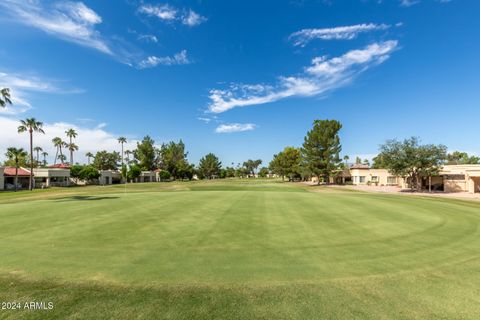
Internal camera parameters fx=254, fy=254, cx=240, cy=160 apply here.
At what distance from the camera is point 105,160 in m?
111

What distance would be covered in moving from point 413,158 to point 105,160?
11136cm

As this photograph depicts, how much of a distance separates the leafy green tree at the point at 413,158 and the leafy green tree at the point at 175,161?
83856mm

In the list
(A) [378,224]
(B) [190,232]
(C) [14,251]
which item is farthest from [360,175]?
(C) [14,251]

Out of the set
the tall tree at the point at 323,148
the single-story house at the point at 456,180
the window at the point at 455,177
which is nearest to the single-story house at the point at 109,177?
the tall tree at the point at 323,148

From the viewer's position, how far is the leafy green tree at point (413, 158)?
4481 cm

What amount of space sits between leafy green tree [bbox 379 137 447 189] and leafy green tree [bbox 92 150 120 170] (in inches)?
4148

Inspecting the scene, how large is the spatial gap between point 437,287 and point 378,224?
6835mm

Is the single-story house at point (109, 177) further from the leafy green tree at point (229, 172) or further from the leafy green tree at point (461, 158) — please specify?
the leafy green tree at point (461, 158)

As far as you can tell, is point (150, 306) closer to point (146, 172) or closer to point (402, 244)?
point (402, 244)

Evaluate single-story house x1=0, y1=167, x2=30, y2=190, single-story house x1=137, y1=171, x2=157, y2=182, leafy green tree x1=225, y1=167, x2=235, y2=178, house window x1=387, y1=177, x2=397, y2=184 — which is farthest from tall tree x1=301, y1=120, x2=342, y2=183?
leafy green tree x1=225, y1=167, x2=235, y2=178

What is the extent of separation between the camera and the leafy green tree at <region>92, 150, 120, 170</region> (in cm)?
10942

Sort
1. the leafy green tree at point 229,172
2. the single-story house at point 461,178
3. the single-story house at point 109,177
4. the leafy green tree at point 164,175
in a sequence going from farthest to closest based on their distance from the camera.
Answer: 1. the leafy green tree at point 229,172
2. the leafy green tree at point 164,175
3. the single-story house at point 109,177
4. the single-story house at point 461,178

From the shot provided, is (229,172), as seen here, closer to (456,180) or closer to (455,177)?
(455,177)

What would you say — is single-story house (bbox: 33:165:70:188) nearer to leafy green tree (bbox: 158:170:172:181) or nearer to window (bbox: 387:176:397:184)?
leafy green tree (bbox: 158:170:172:181)
